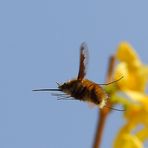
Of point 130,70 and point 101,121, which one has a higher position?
point 130,70

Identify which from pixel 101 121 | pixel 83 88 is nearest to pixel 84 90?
pixel 83 88

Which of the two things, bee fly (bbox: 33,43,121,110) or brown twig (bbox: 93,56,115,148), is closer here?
brown twig (bbox: 93,56,115,148)

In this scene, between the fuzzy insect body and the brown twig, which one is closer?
the brown twig

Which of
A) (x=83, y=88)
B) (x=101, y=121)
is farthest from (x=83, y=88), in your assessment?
(x=101, y=121)

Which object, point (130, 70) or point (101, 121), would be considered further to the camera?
point (130, 70)

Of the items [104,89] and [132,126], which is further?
[104,89]

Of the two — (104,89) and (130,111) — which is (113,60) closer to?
(130,111)

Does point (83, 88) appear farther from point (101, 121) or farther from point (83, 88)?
point (101, 121)

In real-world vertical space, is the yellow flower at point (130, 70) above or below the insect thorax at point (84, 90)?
above

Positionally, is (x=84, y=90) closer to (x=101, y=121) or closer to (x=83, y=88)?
(x=83, y=88)

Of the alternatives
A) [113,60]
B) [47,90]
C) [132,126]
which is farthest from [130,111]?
[47,90]

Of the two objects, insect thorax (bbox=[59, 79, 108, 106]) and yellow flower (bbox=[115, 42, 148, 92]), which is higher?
yellow flower (bbox=[115, 42, 148, 92])
